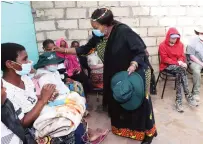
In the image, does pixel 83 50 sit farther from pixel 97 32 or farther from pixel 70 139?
pixel 70 139

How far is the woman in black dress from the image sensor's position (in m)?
2.13

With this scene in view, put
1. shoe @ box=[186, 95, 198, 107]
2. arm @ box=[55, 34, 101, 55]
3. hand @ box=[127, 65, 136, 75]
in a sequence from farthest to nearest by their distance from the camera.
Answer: shoe @ box=[186, 95, 198, 107]
arm @ box=[55, 34, 101, 55]
hand @ box=[127, 65, 136, 75]

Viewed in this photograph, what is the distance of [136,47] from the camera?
83.4 inches

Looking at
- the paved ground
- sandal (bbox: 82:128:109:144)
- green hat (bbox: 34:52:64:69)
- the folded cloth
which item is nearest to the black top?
green hat (bbox: 34:52:64:69)

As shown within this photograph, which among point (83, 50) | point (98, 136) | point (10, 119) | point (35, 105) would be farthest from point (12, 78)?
point (98, 136)

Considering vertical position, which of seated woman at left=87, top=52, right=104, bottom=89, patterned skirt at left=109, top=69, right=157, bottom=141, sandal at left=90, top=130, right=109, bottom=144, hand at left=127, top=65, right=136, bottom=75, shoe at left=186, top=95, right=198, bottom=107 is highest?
hand at left=127, top=65, right=136, bottom=75

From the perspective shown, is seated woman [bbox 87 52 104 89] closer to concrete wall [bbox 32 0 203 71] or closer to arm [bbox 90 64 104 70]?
arm [bbox 90 64 104 70]

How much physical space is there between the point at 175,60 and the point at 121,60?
1952 mm

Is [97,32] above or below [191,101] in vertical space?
above

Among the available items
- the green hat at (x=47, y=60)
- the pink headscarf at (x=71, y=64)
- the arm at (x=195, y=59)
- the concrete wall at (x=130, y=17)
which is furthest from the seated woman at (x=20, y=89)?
the arm at (x=195, y=59)

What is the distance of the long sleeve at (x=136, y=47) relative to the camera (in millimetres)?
2117

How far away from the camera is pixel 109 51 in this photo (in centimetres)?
227

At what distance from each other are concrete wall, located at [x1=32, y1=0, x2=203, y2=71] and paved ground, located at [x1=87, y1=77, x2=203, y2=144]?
131 cm

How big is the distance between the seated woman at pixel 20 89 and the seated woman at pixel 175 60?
2.41m
